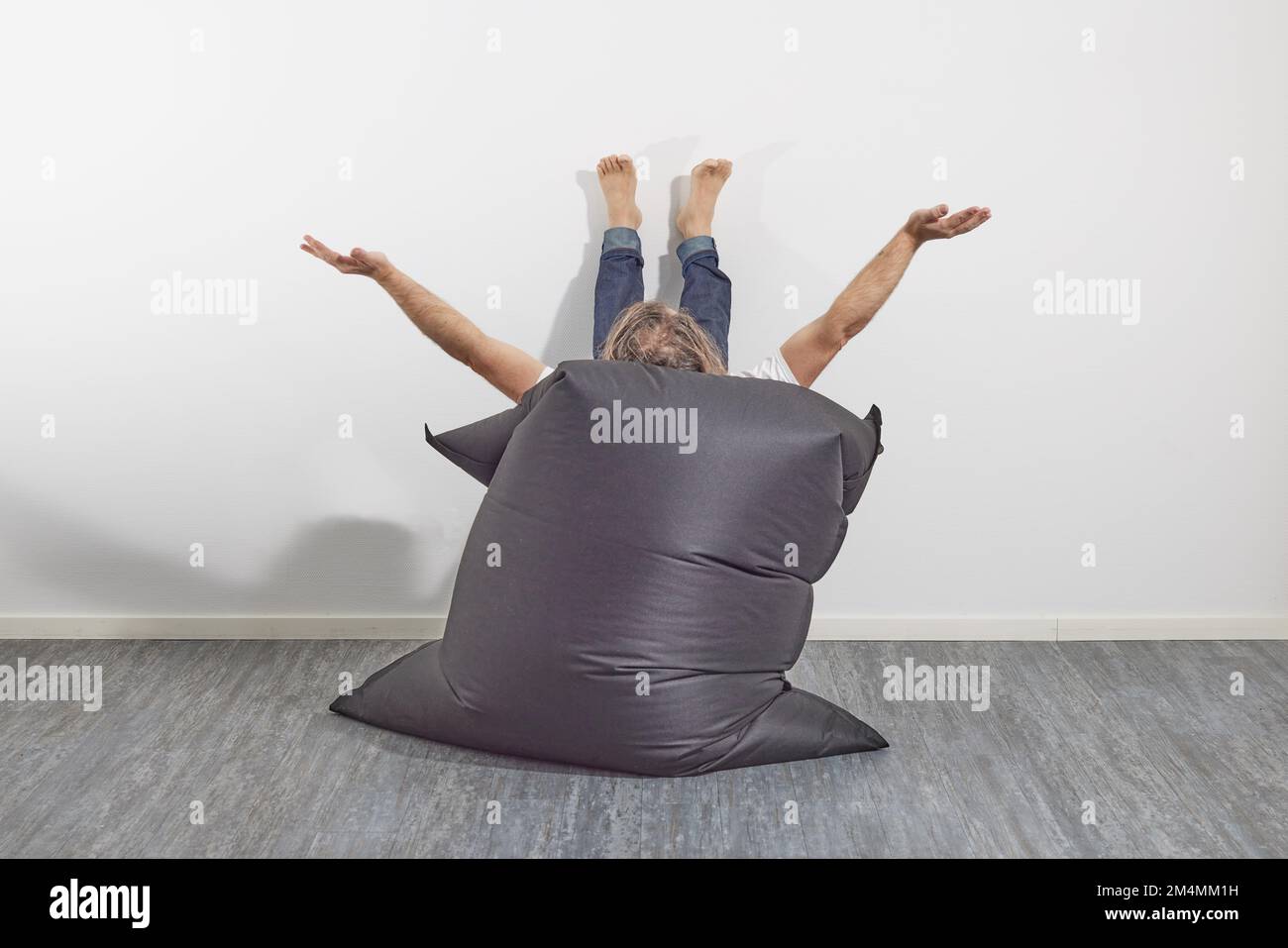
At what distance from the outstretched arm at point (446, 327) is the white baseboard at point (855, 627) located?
28.6 inches

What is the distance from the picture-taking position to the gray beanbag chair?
7.07 ft

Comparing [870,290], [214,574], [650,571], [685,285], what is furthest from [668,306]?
[214,574]

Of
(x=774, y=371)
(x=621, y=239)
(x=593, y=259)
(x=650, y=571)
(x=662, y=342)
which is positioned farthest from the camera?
(x=593, y=259)

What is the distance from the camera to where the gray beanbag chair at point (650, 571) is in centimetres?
215

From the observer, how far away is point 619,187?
109 inches

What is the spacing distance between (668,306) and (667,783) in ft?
3.22

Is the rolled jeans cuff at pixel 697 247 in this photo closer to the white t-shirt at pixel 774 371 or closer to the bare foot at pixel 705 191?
the bare foot at pixel 705 191

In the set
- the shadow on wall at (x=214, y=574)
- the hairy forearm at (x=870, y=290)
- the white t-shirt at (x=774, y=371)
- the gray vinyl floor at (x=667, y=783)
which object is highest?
the hairy forearm at (x=870, y=290)

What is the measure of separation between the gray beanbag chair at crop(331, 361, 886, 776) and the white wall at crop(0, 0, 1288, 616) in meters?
0.71

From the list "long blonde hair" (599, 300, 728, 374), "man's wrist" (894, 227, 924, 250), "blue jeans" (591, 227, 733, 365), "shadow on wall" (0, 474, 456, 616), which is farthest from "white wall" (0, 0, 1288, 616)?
"long blonde hair" (599, 300, 728, 374)

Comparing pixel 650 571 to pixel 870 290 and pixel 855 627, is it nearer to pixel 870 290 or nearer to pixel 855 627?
pixel 870 290

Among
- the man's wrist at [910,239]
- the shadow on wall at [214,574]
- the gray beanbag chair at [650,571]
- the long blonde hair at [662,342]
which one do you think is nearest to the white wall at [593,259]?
the shadow on wall at [214,574]

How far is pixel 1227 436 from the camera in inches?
116

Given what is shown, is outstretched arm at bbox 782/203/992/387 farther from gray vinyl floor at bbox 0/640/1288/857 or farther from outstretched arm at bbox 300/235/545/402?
gray vinyl floor at bbox 0/640/1288/857
